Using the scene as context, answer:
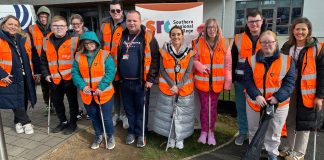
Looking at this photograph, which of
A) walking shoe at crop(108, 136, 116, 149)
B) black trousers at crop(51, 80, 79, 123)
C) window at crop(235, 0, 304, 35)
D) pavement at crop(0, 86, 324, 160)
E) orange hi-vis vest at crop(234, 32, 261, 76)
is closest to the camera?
orange hi-vis vest at crop(234, 32, 261, 76)

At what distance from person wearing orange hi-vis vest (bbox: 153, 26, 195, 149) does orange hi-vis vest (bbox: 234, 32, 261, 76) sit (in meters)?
0.69

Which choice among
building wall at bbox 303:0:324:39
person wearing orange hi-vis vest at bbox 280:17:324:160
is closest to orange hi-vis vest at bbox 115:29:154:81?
person wearing orange hi-vis vest at bbox 280:17:324:160

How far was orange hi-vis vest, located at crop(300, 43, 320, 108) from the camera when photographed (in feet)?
10.2

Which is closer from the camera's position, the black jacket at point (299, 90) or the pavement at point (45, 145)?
the black jacket at point (299, 90)

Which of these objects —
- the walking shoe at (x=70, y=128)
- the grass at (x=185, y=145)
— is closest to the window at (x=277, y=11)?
the grass at (x=185, y=145)

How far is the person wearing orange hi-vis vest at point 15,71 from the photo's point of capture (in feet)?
13.5

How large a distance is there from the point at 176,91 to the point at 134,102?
74 centimetres

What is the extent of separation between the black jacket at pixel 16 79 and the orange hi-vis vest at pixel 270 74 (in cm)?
356

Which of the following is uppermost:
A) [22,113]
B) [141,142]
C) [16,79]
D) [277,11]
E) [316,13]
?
[277,11]

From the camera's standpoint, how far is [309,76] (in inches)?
124

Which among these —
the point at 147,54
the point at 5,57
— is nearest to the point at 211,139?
the point at 147,54

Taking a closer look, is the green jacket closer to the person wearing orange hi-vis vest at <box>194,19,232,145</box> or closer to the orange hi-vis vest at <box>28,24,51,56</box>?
the person wearing orange hi-vis vest at <box>194,19,232,145</box>

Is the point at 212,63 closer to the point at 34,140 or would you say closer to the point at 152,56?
the point at 152,56

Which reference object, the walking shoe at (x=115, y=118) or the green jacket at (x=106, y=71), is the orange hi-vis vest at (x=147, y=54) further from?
the walking shoe at (x=115, y=118)
